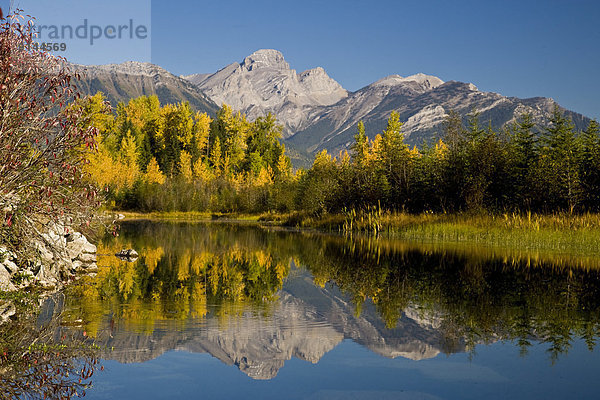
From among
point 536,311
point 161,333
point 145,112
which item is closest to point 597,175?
point 536,311

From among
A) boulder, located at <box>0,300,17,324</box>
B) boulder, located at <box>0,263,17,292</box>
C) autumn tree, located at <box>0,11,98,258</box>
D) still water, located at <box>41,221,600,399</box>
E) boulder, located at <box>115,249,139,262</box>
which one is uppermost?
autumn tree, located at <box>0,11,98,258</box>

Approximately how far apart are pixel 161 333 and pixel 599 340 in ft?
22.0

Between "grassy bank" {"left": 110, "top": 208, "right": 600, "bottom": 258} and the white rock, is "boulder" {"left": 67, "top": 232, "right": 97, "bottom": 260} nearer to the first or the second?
the white rock

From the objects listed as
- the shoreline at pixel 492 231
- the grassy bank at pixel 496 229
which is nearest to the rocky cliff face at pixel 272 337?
the shoreline at pixel 492 231

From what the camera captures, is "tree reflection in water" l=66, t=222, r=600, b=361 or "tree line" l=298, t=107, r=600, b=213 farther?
"tree line" l=298, t=107, r=600, b=213

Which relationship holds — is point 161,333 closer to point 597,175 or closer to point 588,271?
point 588,271

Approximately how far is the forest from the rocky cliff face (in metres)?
4.54

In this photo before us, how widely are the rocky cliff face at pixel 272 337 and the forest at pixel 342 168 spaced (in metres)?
4.54

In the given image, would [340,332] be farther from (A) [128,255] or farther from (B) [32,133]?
(A) [128,255]

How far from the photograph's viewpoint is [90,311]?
391 inches

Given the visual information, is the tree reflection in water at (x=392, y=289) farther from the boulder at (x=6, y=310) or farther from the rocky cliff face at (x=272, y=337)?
the boulder at (x=6, y=310)

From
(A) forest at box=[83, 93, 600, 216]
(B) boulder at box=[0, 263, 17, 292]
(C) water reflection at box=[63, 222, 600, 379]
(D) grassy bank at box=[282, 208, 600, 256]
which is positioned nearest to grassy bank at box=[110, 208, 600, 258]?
(D) grassy bank at box=[282, 208, 600, 256]

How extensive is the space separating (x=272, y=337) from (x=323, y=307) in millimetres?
2833

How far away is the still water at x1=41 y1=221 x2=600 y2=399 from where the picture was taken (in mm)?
6316
